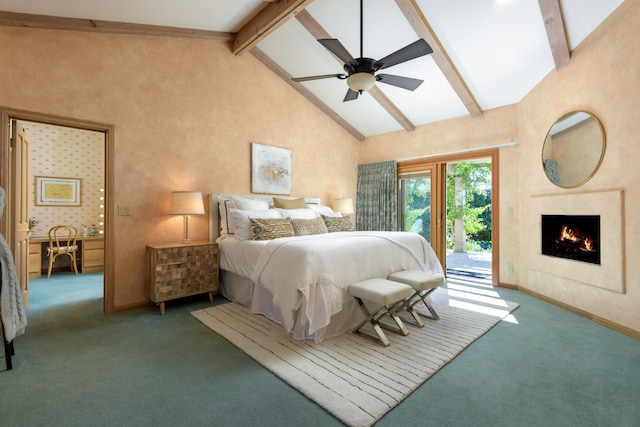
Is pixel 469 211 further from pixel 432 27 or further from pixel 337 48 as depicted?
pixel 337 48

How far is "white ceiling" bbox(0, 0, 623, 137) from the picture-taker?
2904mm

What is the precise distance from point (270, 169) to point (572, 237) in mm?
3843

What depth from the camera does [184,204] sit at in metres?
3.39

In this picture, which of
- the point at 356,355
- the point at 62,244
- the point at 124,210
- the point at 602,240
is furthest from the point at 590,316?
the point at 62,244

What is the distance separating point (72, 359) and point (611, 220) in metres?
4.60

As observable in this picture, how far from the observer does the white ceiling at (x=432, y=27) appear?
2904mm

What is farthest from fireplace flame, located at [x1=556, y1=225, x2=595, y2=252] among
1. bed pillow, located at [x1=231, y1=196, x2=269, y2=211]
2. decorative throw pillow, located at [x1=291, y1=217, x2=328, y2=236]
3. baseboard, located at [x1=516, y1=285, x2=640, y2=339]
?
bed pillow, located at [x1=231, y1=196, x2=269, y2=211]

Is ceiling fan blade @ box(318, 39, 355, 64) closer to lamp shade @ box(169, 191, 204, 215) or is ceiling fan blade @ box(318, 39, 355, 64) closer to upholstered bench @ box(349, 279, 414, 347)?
upholstered bench @ box(349, 279, 414, 347)

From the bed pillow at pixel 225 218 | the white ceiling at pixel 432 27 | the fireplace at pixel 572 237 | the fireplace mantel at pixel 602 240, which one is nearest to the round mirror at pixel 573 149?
the fireplace mantel at pixel 602 240

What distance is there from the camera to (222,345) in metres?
2.40

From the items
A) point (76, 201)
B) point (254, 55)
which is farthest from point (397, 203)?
point (76, 201)

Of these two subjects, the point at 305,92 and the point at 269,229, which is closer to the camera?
the point at 269,229

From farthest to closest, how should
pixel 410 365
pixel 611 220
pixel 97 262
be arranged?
1. pixel 97 262
2. pixel 611 220
3. pixel 410 365

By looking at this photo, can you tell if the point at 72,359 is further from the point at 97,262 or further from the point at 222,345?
the point at 97,262
